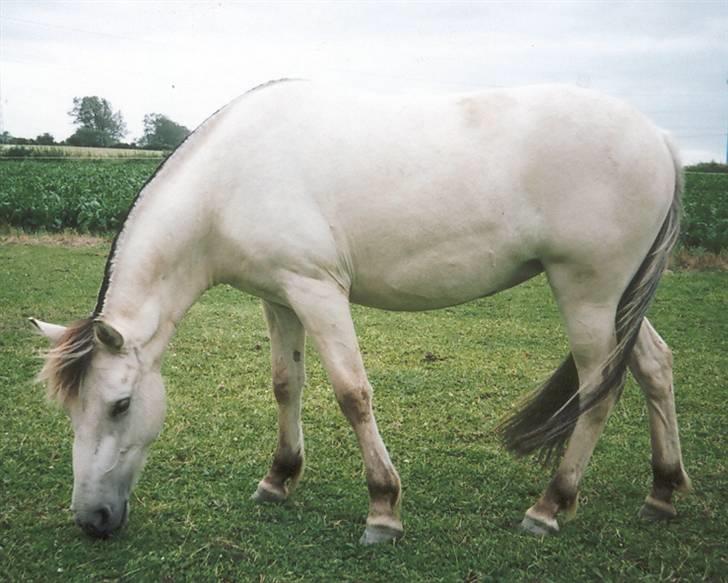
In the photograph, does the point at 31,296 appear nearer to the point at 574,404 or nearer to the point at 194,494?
the point at 194,494

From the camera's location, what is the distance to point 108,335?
303cm

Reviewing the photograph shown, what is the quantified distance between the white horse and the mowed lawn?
0.27m

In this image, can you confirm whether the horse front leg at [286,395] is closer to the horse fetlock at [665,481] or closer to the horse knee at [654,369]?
the horse knee at [654,369]

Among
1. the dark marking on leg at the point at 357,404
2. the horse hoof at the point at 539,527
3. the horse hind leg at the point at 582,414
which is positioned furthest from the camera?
the horse hoof at the point at 539,527

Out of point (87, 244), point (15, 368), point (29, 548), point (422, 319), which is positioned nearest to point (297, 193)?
point (29, 548)

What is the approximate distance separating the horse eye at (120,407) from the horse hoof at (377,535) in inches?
52.4

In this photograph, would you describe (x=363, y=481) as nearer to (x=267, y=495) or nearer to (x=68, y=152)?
(x=267, y=495)

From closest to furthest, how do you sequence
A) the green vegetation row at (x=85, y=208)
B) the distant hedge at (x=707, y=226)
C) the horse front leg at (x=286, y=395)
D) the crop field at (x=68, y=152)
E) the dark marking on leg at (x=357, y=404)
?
the dark marking on leg at (x=357, y=404) < the horse front leg at (x=286, y=395) < the distant hedge at (x=707, y=226) < the green vegetation row at (x=85, y=208) < the crop field at (x=68, y=152)

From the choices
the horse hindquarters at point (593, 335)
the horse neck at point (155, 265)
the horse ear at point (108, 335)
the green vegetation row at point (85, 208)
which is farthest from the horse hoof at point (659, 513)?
the green vegetation row at point (85, 208)

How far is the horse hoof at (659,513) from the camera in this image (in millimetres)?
3709

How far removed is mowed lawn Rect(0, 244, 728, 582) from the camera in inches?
127

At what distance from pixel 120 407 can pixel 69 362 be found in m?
0.31

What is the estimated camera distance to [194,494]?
157 inches

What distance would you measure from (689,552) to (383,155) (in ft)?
7.97
